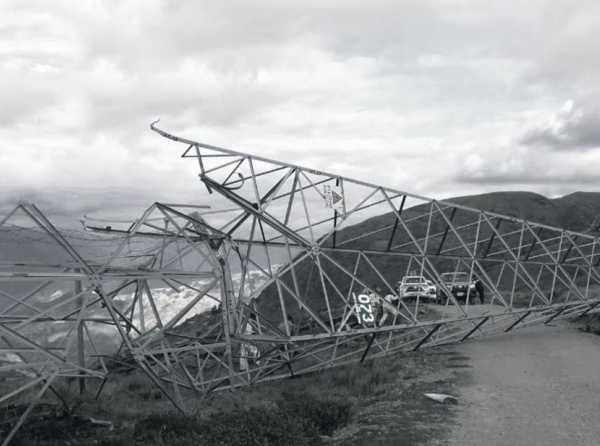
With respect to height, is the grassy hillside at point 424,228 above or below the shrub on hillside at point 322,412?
above

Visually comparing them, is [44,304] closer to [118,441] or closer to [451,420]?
[118,441]

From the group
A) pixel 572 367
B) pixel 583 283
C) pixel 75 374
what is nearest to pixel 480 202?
pixel 583 283

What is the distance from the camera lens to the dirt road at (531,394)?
13.4 meters

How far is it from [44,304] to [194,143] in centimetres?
655

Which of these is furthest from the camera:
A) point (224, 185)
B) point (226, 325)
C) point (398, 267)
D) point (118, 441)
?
point (398, 267)

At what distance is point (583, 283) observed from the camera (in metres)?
Answer: 52.0

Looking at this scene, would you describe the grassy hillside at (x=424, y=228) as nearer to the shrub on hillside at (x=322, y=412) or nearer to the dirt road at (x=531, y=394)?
the dirt road at (x=531, y=394)

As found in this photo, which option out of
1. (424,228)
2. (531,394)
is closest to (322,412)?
(531,394)

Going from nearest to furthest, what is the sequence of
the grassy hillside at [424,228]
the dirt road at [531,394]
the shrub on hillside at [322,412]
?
the dirt road at [531,394] < the shrub on hillside at [322,412] < the grassy hillside at [424,228]

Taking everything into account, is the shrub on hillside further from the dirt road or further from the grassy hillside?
the grassy hillside

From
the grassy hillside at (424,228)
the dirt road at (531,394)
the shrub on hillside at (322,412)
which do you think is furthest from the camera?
the grassy hillside at (424,228)

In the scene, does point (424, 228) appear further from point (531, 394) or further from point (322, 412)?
point (322, 412)

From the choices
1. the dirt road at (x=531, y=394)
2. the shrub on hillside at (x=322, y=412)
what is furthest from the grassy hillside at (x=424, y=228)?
the shrub on hillside at (x=322, y=412)

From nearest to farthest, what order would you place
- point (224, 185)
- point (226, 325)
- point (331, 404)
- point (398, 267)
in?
1. point (331, 404)
2. point (226, 325)
3. point (224, 185)
4. point (398, 267)
